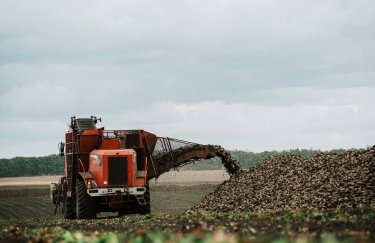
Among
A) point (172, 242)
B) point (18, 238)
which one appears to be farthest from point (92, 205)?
point (172, 242)

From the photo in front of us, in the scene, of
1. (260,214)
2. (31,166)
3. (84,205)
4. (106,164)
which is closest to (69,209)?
(84,205)

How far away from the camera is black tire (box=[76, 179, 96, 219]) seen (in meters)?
26.3

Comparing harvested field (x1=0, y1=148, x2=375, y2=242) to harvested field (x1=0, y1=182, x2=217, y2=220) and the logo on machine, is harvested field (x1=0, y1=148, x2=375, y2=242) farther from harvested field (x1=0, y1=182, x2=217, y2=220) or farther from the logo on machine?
the logo on machine

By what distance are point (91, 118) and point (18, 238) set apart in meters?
12.8

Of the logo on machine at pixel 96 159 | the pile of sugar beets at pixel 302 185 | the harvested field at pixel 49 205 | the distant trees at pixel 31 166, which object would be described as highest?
the distant trees at pixel 31 166

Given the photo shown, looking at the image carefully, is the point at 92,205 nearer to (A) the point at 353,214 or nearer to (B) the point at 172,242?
(A) the point at 353,214

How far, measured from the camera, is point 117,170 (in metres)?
26.3

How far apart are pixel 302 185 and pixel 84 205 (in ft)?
31.3

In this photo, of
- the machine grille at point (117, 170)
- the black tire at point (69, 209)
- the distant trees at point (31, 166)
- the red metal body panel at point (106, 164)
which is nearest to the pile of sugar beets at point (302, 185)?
the red metal body panel at point (106, 164)

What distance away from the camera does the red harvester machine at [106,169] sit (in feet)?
86.0

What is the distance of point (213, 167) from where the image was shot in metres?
126

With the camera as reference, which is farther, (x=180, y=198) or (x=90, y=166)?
(x=180, y=198)

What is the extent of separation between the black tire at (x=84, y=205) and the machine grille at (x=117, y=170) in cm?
117

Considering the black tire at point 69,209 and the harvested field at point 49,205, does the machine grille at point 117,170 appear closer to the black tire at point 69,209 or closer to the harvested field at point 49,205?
the black tire at point 69,209
